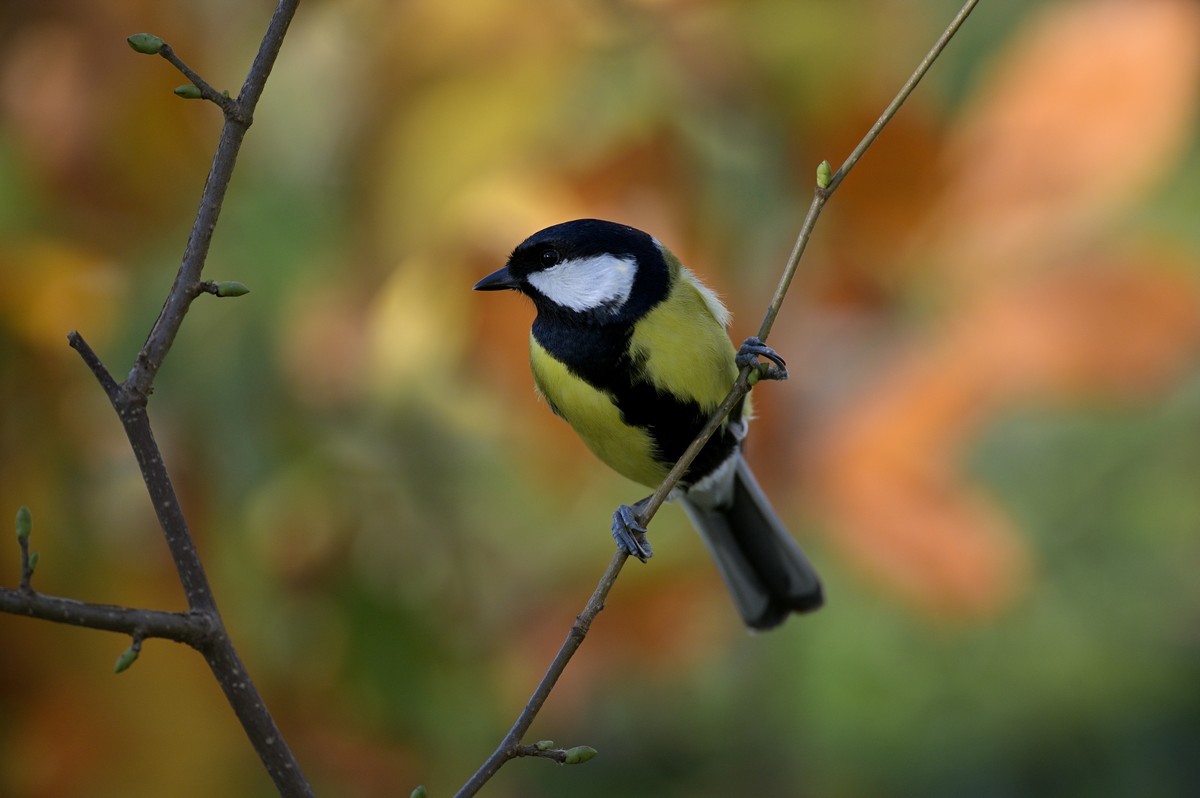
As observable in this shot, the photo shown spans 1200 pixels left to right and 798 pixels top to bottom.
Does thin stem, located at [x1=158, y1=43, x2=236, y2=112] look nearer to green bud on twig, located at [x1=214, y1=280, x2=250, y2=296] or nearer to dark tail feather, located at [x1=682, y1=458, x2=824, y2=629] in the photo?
green bud on twig, located at [x1=214, y1=280, x2=250, y2=296]

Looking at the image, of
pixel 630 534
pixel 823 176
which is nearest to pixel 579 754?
pixel 823 176

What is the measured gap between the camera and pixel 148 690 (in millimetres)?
1467

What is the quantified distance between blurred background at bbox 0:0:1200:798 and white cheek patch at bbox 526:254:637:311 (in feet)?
0.22

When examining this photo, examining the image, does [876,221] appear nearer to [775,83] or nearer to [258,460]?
[775,83]

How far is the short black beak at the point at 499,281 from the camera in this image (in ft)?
4.93

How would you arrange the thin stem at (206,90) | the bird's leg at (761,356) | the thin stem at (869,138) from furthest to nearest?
1. the bird's leg at (761,356)
2. the thin stem at (869,138)
3. the thin stem at (206,90)

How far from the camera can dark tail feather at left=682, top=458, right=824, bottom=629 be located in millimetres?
1824

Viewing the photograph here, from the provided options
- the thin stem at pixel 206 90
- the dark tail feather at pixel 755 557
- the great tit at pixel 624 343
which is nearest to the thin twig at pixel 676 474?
the great tit at pixel 624 343

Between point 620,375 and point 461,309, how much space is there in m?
0.22

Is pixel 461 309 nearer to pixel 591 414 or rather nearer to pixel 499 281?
pixel 499 281

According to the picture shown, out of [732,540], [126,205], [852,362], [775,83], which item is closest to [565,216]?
[775,83]

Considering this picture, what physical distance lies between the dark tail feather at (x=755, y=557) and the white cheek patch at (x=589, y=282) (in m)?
0.35

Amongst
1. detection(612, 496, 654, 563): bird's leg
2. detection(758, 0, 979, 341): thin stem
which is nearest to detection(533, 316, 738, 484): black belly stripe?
detection(612, 496, 654, 563): bird's leg

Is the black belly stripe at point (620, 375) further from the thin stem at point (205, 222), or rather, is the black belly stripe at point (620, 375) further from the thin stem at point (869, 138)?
the thin stem at point (205, 222)
